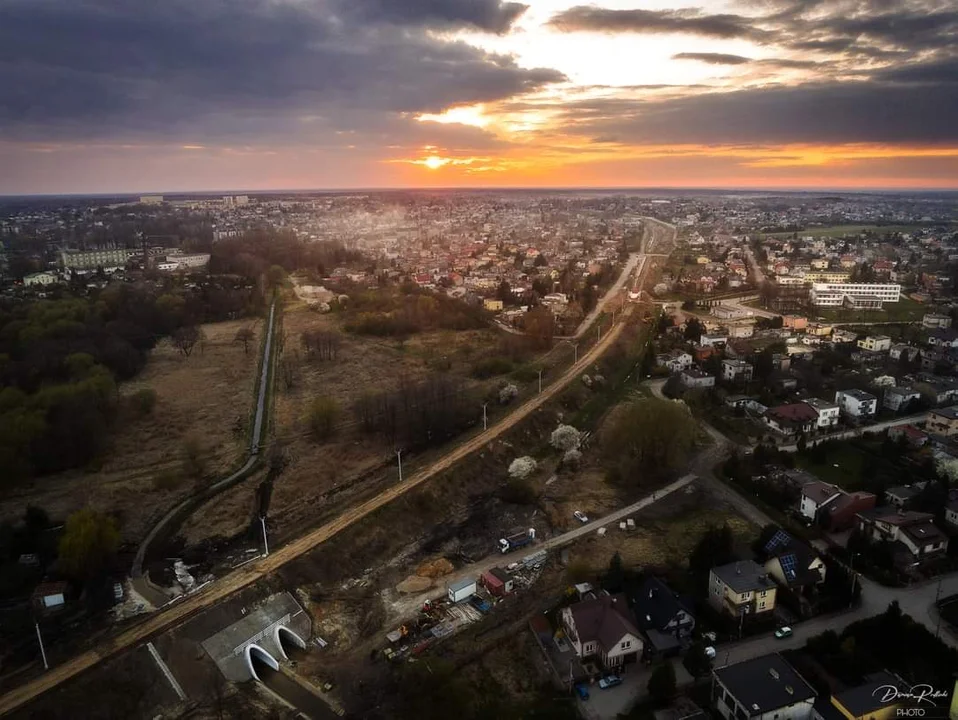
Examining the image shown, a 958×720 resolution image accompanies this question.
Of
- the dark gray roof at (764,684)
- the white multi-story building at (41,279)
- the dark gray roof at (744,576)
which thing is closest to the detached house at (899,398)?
the dark gray roof at (744,576)

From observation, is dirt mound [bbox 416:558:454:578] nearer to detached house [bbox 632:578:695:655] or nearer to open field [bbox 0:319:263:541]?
detached house [bbox 632:578:695:655]

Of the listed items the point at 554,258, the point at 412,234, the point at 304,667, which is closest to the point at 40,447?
the point at 304,667

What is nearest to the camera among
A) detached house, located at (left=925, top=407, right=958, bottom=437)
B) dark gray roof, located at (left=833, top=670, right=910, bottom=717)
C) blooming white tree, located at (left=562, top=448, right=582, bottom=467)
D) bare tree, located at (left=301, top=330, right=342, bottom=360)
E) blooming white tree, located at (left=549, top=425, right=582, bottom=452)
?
dark gray roof, located at (left=833, top=670, right=910, bottom=717)

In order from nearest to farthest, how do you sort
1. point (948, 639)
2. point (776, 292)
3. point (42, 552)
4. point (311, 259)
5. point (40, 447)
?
point (948, 639)
point (42, 552)
point (40, 447)
point (776, 292)
point (311, 259)

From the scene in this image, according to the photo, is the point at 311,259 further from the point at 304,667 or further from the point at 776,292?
the point at 304,667

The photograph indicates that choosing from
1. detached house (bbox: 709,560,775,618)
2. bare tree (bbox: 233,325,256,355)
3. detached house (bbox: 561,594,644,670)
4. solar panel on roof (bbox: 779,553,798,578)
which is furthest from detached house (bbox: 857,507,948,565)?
bare tree (bbox: 233,325,256,355)

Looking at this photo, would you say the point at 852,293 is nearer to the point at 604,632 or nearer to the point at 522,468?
the point at 522,468
